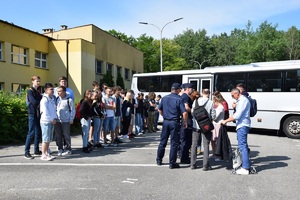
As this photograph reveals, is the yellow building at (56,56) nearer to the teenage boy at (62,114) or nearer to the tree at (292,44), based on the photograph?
the teenage boy at (62,114)

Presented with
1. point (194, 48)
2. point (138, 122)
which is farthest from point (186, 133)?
point (194, 48)

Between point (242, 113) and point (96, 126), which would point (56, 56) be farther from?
point (242, 113)

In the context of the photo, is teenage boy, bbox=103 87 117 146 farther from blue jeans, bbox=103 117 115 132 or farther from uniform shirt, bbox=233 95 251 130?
uniform shirt, bbox=233 95 251 130

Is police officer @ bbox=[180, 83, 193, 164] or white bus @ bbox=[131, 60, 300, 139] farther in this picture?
white bus @ bbox=[131, 60, 300, 139]

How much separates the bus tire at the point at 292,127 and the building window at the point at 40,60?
20.8m

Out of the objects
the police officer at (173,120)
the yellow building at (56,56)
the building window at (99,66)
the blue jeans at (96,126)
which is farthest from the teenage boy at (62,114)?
the building window at (99,66)

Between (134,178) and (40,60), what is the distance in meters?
22.9

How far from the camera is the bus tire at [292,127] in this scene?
11.8m

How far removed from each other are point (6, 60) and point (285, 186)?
2138 cm

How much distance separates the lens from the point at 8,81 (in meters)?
22.1

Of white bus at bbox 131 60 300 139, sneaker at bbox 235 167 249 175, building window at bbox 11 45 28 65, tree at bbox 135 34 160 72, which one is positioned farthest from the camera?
tree at bbox 135 34 160 72

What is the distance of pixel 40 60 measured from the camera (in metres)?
26.2

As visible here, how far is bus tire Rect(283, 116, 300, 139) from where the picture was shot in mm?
11820

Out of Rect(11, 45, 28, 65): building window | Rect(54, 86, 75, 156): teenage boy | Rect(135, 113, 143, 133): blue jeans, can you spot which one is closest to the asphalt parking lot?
Rect(54, 86, 75, 156): teenage boy
